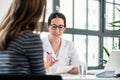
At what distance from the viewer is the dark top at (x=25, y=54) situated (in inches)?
44.6

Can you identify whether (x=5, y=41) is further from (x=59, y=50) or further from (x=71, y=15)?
(x=71, y=15)

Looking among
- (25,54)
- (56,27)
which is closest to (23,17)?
(25,54)

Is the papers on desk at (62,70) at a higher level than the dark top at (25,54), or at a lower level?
lower

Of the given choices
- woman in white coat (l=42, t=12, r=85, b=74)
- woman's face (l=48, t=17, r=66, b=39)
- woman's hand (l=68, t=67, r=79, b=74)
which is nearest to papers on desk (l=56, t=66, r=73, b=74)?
woman's hand (l=68, t=67, r=79, b=74)

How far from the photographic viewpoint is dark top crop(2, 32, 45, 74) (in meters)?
1.13

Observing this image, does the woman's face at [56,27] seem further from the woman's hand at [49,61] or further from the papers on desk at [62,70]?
the papers on desk at [62,70]

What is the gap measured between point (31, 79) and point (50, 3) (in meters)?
3.37

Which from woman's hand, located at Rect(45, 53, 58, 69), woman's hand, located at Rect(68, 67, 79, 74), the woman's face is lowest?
woman's hand, located at Rect(68, 67, 79, 74)

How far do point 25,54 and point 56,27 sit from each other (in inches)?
75.6

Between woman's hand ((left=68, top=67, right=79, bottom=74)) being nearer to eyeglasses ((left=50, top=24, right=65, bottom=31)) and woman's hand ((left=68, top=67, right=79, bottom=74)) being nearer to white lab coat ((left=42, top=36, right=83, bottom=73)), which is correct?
white lab coat ((left=42, top=36, right=83, bottom=73))

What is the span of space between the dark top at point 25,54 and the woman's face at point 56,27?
185 centimetres

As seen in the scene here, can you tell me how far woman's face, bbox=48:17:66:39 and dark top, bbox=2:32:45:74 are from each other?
1851 millimetres

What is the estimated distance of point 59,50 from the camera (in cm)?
305

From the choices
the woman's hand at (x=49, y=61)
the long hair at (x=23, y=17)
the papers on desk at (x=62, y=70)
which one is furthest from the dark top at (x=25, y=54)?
the woman's hand at (x=49, y=61)
